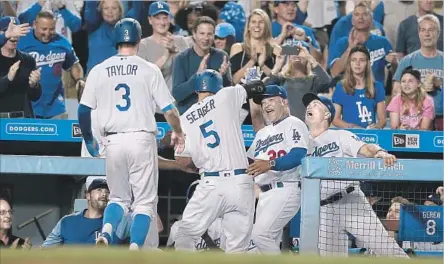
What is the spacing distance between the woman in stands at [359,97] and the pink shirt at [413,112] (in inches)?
4.3

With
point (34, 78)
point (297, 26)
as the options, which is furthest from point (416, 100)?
point (34, 78)

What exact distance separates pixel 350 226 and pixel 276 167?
859mm

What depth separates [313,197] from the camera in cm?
952

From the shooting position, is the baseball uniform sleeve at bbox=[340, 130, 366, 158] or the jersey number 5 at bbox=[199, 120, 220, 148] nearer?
the jersey number 5 at bbox=[199, 120, 220, 148]

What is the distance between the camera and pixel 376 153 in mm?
9891

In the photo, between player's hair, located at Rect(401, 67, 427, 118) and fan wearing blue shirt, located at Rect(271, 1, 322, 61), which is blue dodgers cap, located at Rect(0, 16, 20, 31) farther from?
player's hair, located at Rect(401, 67, 427, 118)

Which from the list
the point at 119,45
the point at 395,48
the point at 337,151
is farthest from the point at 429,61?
the point at 119,45

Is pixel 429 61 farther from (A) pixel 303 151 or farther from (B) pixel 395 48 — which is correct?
(A) pixel 303 151

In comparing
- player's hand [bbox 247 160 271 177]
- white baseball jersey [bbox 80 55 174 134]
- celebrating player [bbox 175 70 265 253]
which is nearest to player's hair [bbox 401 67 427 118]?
celebrating player [bbox 175 70 265 253]

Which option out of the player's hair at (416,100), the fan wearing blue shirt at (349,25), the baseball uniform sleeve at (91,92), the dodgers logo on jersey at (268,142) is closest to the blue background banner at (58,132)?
the player's hair at (416,100)

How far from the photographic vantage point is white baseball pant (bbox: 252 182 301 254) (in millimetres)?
9820

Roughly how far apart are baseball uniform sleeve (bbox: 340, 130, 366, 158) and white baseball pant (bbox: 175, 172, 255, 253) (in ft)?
3.30

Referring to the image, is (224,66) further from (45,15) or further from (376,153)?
(376,153)

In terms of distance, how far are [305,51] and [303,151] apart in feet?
7.19
